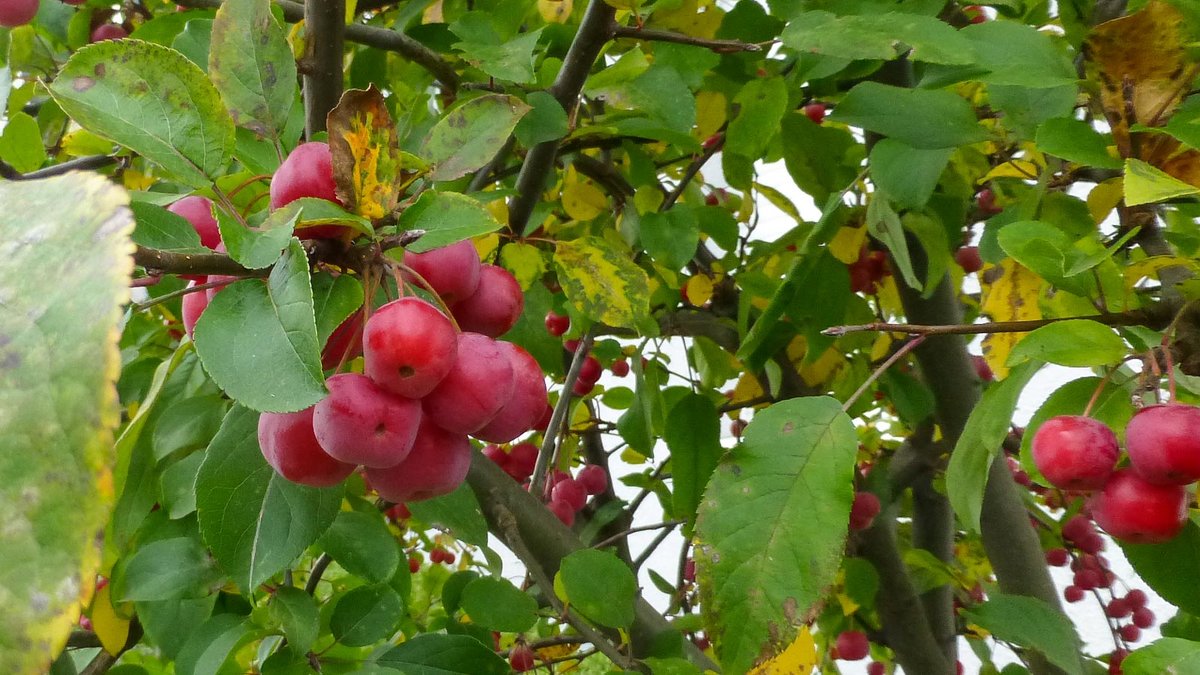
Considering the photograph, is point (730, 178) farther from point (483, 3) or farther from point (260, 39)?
point (260, 39)

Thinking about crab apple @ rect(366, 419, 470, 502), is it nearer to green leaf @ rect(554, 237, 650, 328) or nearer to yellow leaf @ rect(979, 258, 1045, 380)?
green leaf @ rect(554, 237, 650, 328)

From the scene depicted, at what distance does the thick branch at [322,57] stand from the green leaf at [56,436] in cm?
34

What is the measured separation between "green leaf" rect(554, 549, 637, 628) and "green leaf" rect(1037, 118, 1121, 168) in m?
0.40

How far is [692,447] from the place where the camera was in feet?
2.71

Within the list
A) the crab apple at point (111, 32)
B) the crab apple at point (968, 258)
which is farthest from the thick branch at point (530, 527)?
the crab apple at point (968, 258)

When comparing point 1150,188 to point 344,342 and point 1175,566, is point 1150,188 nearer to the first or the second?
point 1175,566

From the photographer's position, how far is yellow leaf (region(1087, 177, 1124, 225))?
24.5 inches

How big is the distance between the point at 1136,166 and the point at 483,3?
59cm

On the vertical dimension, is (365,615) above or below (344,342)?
below

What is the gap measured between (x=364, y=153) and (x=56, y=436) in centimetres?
24

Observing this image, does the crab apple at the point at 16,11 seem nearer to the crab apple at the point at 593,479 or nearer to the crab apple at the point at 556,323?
the crab apple at the point at 556,323

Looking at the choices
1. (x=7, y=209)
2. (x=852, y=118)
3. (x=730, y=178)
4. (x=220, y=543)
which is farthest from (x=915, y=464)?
(x=7, y=209)

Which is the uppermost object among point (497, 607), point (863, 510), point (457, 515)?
point (457, 515)

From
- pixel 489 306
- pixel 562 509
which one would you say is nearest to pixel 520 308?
pixel 489 306
